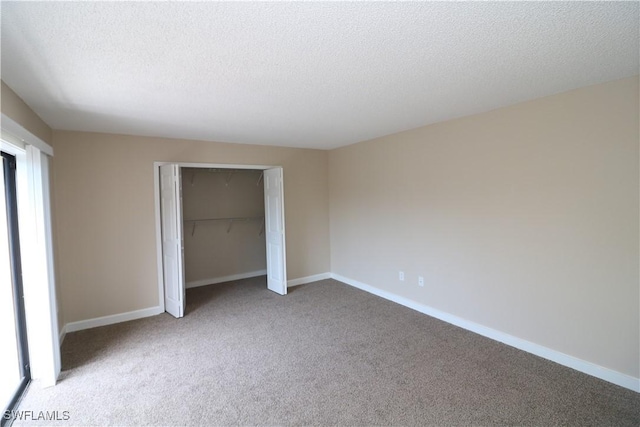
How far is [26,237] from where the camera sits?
261cm

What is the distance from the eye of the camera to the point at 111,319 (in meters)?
3.97

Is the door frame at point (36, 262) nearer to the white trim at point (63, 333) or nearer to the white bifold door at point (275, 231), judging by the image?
the white trim at point (63, 333)

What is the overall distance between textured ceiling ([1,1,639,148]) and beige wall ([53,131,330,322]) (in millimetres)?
748

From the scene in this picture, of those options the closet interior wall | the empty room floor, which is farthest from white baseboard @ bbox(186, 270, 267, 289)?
the empty room floor

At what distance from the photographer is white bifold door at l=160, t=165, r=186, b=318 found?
404 centimetres

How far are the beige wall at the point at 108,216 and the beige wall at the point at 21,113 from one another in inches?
22.1

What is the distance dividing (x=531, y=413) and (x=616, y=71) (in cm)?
246

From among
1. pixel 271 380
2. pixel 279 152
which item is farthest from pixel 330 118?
pixel 271 380

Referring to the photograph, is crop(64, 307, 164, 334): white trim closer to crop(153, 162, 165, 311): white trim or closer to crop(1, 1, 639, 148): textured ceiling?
crop(153, 162, 165, 311): white trim

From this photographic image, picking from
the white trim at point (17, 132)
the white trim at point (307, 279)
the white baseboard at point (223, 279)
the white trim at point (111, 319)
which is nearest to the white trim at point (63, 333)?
the white trim at point (111, 319)

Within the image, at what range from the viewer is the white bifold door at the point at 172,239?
4035 millimetres

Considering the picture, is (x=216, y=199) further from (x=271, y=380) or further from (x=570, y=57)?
(x=570, y=57)

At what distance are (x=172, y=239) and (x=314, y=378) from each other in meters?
2.57

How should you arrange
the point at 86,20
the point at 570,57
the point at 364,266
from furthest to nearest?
1. the point at 364,266
2. the point at 570,57
3. the point at 86,20
